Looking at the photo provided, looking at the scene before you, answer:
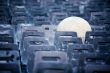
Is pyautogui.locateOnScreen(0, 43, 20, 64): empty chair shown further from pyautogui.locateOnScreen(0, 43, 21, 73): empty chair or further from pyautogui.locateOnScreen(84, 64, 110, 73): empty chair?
pyautogui.locateOnScreen(84, 64, 110, 73): empty chair

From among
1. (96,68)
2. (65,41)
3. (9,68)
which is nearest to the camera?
(9,68)

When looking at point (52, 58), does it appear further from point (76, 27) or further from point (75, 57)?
point (76, 27)

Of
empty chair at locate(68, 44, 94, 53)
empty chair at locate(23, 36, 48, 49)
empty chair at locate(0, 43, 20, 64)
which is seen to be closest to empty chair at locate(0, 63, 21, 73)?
empty chair at locate(0, 43, 20, 64)

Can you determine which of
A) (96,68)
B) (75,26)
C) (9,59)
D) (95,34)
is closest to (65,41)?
(95,34)

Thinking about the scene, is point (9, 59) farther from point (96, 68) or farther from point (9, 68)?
point (96, 68)

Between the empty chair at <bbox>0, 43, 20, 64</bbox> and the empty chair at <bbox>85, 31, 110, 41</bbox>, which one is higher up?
the empty chair at <bbox>0, 43, 20, 64</bbox>

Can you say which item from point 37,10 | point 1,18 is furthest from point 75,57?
point 37,10

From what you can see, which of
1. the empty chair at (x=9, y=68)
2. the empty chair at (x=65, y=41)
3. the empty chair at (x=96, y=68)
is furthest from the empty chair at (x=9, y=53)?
the empty chair at (x=65, y=41)

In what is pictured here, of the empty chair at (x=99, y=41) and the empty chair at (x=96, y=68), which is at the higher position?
the empty chair at (x=96, y=68)

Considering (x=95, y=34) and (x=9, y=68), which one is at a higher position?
(x=9, y=68)

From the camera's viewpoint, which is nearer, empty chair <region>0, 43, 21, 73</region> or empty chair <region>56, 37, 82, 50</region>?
empty chair <region>0, 43, 21, 73</region>

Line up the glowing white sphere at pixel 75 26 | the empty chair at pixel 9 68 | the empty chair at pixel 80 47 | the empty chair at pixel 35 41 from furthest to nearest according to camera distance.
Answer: the glowing white sphere at pixel 75 26 < the empty chair at pixel 35 41 < the empty chair at pixel 80 47 < the empty chair at pixel 9 68

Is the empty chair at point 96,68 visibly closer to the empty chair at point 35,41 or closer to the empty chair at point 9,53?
the empty chair at point 9,53

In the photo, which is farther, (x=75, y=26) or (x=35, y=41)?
(x=75, y=26)
